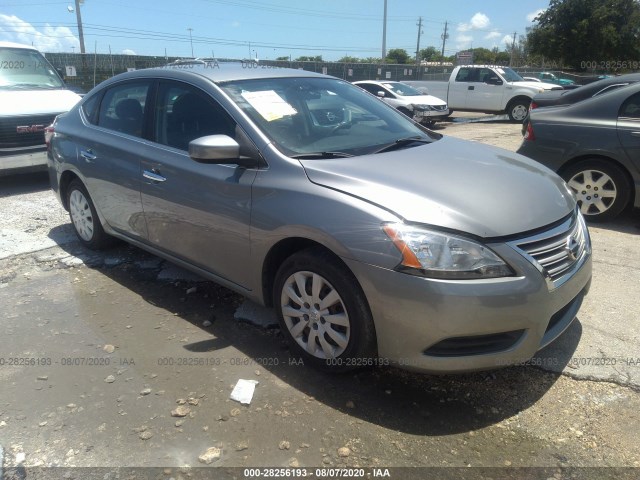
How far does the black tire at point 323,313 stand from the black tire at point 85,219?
2471 mm

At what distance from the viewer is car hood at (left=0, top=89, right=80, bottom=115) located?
7.28m

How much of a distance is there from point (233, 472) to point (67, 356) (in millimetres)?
1579

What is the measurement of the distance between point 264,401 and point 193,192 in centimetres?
144

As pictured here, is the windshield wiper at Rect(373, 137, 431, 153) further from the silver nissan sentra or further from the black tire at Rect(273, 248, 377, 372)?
the black tire at Rect(273, 248, 377, 372)

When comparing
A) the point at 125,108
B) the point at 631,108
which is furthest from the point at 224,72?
the point at 631,108

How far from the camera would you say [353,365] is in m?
2.73

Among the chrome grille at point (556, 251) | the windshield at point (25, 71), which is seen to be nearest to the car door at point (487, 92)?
the windshield at point (25, 71)

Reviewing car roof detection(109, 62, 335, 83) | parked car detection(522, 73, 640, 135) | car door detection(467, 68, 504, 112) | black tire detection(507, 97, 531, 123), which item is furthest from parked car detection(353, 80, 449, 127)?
car roof detection(109, 62, 335, 83)

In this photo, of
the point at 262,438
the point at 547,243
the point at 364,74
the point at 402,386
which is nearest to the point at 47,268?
the point at 262,438

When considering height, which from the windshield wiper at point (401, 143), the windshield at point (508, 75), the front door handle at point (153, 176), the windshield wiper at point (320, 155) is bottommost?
the front door handle at point (153, 176)

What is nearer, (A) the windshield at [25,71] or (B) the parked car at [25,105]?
(B) the parked car at [25,105]

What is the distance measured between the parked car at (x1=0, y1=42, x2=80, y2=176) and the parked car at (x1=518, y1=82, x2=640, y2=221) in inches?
265

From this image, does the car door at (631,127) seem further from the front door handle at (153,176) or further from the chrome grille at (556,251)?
the front door handle at (153,176)

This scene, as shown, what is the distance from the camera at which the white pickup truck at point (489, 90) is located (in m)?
16.6
